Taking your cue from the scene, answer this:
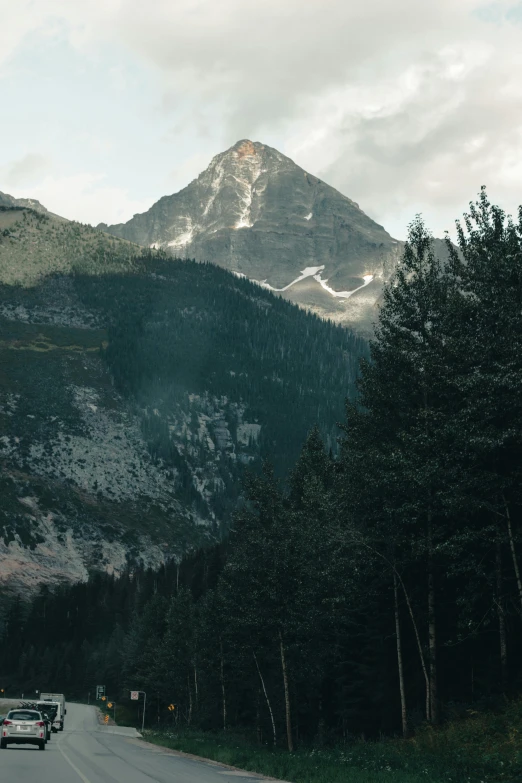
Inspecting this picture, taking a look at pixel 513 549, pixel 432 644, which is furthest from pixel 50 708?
pixel 513 549

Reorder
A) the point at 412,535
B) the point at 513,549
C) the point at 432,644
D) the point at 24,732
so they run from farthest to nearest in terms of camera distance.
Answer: the point at 24,732
the point at 412,535
the point at 432,644
the point at 513,549

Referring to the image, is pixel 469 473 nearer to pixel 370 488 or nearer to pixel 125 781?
pixel 370 488

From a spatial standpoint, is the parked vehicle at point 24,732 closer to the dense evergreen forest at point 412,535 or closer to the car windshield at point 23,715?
the car windshield at point 23,715

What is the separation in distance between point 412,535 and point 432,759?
10.5 metres

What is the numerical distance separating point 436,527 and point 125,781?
16.5 meters

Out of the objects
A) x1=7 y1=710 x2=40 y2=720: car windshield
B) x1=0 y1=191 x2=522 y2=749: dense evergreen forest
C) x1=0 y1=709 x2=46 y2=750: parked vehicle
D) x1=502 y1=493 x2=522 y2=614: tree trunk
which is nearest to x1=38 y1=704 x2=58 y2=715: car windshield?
x1=0 y1=191 x2=522 y2=749: dense evergreen forest

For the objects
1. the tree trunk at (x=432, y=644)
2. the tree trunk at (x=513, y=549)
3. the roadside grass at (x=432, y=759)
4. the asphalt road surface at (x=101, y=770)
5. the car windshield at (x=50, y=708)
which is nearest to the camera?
the roadside grass at (x=432, y=759)

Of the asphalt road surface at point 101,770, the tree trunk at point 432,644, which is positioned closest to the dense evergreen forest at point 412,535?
the tree trunk at point 432,644

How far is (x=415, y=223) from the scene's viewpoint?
42.2 meters

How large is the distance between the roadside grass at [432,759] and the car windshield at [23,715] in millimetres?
11539

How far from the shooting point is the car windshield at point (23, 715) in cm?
4149

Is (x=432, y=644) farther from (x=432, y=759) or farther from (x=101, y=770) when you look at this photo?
(x=101, y=770)

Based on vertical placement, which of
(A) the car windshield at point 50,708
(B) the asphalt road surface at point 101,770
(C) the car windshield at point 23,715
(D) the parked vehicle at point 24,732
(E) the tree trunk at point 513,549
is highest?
(E) the tree trunk at point 513,549

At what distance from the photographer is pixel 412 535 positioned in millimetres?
35625
